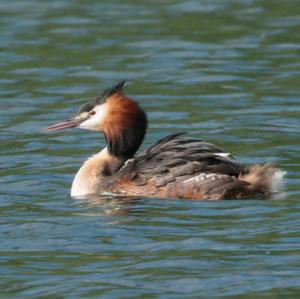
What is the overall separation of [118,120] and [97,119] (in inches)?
10.3

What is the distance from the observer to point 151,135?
48.3ft

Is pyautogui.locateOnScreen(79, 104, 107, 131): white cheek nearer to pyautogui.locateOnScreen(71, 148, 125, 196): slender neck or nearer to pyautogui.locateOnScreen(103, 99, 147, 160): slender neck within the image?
pyautogui.locateOnScreen(103, 99, 147, 160): slender neck

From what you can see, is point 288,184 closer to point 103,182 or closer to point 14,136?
point 103,182

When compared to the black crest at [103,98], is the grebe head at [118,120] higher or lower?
lower

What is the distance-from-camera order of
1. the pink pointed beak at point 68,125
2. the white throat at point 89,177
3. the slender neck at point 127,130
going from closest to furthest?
the white throat at point 89,177, the slender neck at point 127,130, the pink pointed beak at point 68,125

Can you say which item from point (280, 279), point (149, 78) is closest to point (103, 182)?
point (280, 279)

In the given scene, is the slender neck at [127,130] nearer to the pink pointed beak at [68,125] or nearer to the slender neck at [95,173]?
the slender neck at [95,173]

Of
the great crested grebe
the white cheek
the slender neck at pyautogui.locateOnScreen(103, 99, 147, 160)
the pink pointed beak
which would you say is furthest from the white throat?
the pink pointed beak

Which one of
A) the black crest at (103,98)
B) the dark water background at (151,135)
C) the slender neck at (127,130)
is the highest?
the black crest at (103,98)

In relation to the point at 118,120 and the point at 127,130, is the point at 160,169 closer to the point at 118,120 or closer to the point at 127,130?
the point at 127,130

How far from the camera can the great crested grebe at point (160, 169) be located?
1165 centimetres

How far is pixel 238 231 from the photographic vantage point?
10359 millimetres

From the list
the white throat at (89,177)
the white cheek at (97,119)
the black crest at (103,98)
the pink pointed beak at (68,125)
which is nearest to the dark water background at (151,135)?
the white throat at (89,177)

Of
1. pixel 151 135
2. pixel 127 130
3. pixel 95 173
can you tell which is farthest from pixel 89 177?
pixel 151 135
